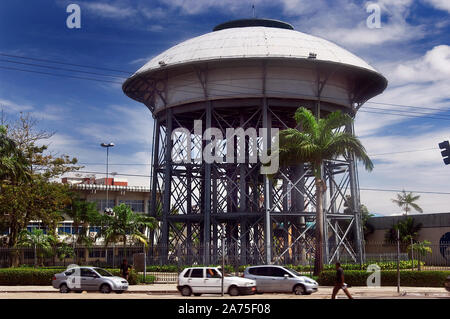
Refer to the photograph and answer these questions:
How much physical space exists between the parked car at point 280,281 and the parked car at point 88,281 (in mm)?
6109

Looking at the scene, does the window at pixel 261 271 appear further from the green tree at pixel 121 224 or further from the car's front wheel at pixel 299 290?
the green tree at pixel 121 224

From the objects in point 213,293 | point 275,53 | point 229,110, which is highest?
point 275,53

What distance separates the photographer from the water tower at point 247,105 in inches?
1683

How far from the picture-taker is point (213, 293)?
86.4ft

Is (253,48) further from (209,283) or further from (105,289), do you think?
(105,289)

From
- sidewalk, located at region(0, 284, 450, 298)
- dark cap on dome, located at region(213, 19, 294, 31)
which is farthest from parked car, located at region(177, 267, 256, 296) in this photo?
dark cap on dome, located at region(213, 19, 294, 31)

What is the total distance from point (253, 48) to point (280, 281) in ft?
69.0

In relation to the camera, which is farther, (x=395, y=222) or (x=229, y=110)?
(x=395, y=222)

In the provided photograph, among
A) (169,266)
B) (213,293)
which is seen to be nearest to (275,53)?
(169,266)

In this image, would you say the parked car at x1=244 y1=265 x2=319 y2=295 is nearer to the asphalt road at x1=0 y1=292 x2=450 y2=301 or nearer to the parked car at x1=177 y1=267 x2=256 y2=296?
the asphalt road at x1=0 y1=292 x2=450 y2=301

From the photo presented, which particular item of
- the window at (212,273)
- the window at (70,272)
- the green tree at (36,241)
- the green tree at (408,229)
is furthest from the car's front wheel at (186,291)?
the green tree at (408,229)
